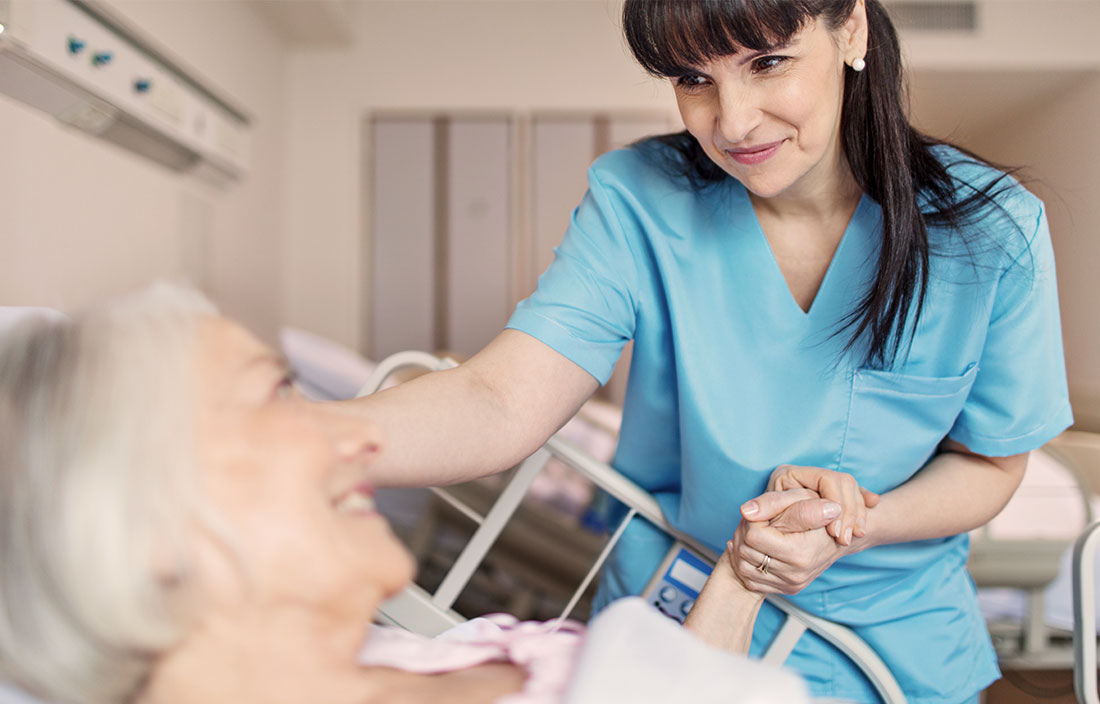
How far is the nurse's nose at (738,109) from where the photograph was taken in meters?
0.88

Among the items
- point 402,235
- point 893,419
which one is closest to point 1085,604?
point 893,419

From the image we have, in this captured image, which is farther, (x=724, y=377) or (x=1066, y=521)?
(x=1066, y=521)

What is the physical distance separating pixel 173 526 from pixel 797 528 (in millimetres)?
622

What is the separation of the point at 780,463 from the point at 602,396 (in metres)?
2.78

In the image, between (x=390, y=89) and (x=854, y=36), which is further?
(x=390, y=89)

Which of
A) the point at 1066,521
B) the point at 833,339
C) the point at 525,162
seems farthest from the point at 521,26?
the point at 833,339

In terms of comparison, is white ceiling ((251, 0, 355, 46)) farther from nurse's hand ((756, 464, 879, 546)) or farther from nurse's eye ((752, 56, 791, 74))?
nurse's hand ((756, 464, 879, 546))

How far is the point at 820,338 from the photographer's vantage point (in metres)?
1.02

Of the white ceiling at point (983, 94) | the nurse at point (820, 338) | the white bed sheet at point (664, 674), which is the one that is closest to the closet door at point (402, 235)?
the white ceiling at point (983, 94)

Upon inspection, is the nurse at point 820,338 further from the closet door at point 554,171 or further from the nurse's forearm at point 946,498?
the closet door at point 554,171

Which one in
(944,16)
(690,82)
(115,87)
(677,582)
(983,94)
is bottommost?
(677,582)

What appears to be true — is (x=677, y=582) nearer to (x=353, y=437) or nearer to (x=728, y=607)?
(x=728, y=607)

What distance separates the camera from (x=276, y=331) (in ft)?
11.9

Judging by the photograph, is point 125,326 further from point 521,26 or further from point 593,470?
point 521,26
